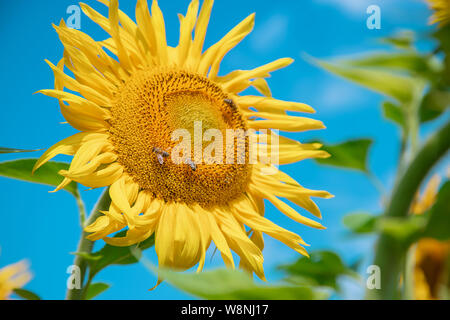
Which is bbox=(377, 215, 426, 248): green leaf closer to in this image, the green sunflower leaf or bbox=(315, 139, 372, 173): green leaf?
the green sunflower leaf

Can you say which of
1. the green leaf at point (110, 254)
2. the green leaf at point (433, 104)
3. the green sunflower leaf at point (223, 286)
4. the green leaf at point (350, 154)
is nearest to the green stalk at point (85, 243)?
the green leaf at point (110, 254)

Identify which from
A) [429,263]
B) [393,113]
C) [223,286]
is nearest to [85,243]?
[223,286]

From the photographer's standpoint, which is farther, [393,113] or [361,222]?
[393,113]

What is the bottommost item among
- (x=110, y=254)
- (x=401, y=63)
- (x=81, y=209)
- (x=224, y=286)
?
(x=224, y=286)

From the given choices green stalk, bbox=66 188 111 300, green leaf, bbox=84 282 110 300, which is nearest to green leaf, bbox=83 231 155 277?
green stalk, bbox=66 188 111 300

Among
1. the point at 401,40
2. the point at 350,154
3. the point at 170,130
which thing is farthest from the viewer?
the point at 350,154

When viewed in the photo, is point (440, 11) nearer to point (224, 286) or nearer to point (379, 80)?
point (379, 80)

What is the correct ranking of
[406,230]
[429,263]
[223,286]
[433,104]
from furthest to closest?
[429,263] < [433,104] < [406,230] < [223,286]
